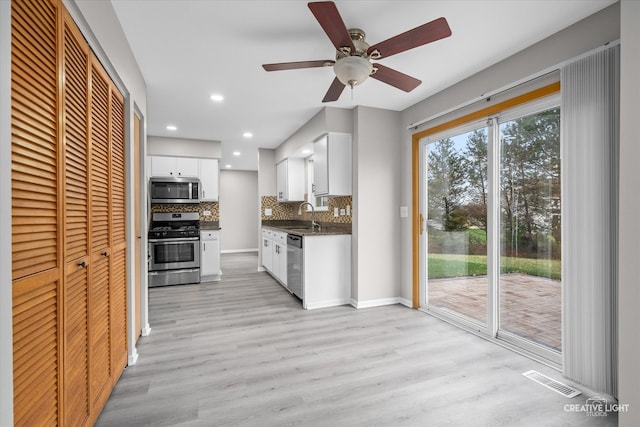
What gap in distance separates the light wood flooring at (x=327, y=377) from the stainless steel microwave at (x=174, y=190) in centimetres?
237

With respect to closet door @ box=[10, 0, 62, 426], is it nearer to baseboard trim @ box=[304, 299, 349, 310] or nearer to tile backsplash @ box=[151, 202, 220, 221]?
baseboard trim @ box=[304, 299, 349, 310]

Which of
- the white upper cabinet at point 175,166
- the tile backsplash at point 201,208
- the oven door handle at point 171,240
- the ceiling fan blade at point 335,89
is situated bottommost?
the oven door handle at point 171,240

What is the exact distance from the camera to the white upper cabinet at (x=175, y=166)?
5344mm

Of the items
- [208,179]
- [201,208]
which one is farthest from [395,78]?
[201,208]

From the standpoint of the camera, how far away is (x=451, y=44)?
2.50m

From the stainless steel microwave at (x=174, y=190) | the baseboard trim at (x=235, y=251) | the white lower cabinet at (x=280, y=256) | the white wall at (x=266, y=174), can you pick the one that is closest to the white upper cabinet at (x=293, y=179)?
the white wall at (x=266, y=174)

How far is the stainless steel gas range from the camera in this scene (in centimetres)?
498

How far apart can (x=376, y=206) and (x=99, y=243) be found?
3.00 meters

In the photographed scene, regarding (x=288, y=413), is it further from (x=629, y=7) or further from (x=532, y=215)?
(x=629, y=7)

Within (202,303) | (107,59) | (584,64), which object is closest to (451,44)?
(584,64)

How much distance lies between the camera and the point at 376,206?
3.99m

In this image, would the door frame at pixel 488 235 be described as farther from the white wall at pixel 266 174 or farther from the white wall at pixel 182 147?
the white wall at pixel 182 147

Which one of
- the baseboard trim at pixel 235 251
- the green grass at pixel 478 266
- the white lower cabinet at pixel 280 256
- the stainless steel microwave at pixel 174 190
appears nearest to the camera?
the green grass at pixel 478 266

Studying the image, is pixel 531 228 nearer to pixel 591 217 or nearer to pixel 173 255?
pixel 591 217
